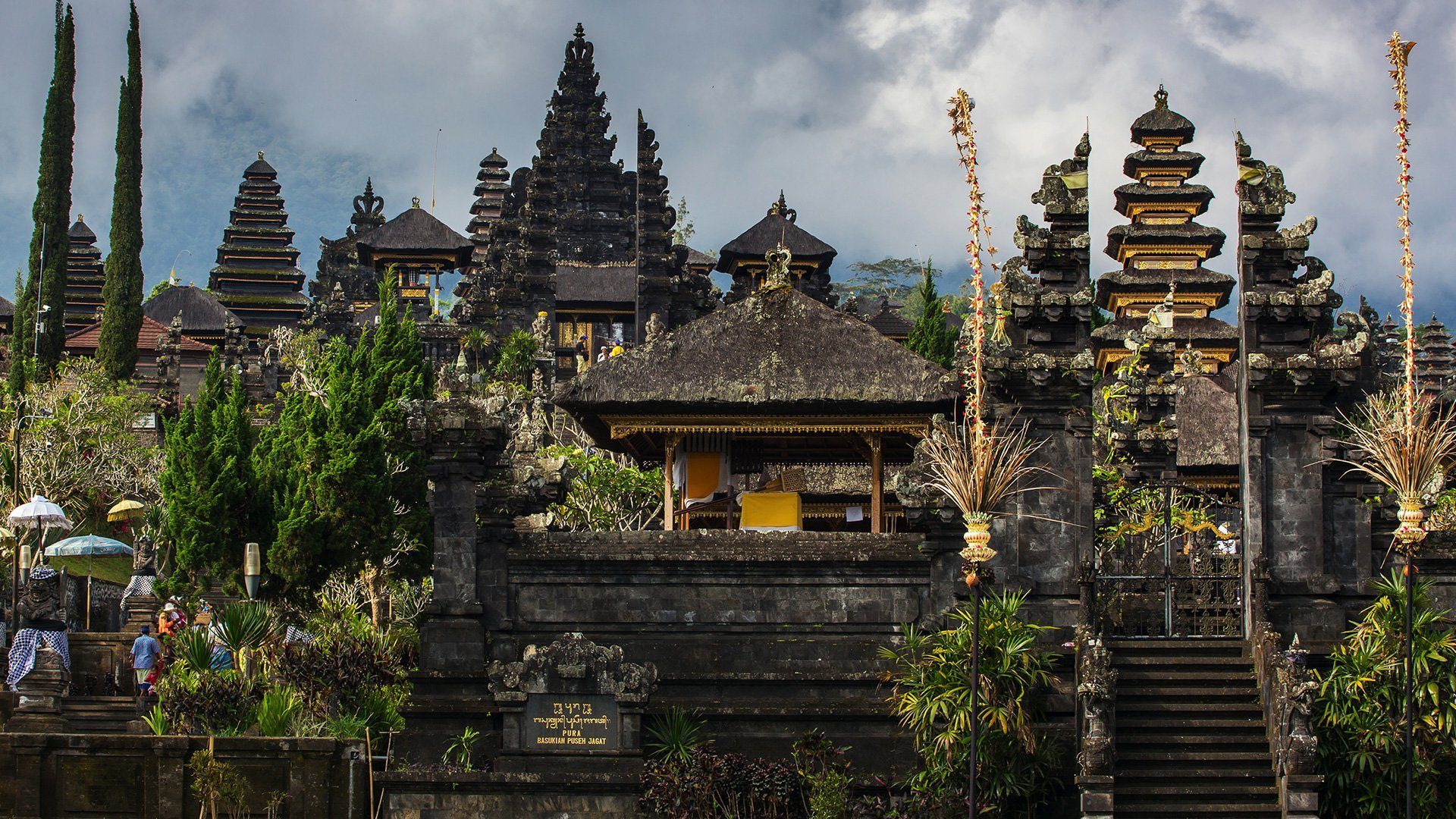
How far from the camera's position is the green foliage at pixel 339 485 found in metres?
30.4

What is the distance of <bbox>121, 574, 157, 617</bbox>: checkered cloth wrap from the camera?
3269cm

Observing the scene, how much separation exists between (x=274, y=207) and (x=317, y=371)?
147ft

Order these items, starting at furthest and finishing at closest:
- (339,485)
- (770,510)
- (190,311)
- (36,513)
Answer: (190,311) → (339,485) → (36,513) → (770,510)

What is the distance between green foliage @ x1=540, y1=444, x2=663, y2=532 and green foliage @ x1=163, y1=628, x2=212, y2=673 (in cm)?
1003

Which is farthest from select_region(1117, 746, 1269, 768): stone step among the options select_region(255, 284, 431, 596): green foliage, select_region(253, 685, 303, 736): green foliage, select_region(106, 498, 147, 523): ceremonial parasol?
select_region(106, 498, 147, 523): ceremonial parasol

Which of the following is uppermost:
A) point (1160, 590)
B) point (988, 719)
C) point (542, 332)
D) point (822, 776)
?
point (542, 332)

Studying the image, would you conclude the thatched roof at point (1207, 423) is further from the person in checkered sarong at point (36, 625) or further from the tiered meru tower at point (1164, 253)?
the person in checkered sarong at point (36, 625)

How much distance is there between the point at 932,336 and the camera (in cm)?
4897

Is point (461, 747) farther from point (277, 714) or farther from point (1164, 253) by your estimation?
point (1164, 253)

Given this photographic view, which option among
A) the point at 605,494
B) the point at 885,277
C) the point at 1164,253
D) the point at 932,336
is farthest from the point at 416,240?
the point at 885,277

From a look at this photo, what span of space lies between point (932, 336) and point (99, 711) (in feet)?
90.3

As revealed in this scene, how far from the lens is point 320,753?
70.1 ft

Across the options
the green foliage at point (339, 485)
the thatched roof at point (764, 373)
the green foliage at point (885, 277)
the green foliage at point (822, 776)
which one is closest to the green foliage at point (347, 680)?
the thatched roof at point (764, 373)

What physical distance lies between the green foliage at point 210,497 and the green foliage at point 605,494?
5507 millimetres
